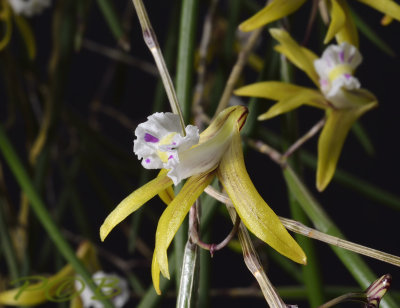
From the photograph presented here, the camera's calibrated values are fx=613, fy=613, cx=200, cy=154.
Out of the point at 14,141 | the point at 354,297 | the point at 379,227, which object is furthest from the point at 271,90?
the point at 379,227

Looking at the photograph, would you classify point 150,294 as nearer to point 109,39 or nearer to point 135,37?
point 135,37

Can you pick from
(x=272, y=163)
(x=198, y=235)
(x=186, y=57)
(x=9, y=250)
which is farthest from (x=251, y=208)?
(x=272, y=163)

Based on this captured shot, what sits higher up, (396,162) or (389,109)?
(389,109)

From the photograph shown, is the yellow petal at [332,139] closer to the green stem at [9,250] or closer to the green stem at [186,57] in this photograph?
the green stem at [186,57]

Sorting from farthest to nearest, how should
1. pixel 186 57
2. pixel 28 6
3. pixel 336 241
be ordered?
pixel 28 6 → pixel 186 57 → pixel 336 241

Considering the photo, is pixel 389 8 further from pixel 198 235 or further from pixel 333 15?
pixel 198 235

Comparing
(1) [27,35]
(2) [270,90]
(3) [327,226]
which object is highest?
(1) [27,35]

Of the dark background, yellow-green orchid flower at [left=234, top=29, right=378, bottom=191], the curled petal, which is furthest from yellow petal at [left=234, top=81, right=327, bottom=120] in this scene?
the dark background
